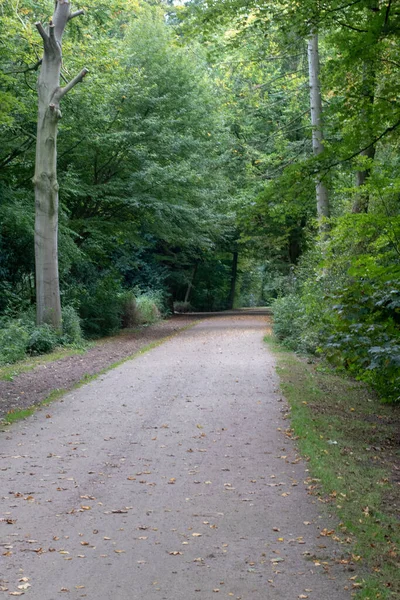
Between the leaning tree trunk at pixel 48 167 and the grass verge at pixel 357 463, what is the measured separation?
309 inches

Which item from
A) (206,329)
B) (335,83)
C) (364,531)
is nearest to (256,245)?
(206,329)

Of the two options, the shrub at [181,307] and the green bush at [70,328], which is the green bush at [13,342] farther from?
the shrub at [181,307]

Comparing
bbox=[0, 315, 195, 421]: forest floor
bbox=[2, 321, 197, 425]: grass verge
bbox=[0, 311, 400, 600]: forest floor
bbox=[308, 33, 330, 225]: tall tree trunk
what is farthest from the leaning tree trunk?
bbox=[308, 33, 330, 225]: tall tree trunk

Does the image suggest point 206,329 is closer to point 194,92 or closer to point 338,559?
point 194,92

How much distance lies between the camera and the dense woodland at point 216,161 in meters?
10.7

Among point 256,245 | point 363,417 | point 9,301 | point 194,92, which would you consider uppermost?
point 194,92

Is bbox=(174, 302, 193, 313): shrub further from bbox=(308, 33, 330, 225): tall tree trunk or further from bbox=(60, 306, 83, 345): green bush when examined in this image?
bbox=(308, 33, 330, 225): tall tree trunk

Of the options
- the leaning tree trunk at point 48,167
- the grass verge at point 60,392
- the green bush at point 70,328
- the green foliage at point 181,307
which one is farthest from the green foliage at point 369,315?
the green foliage at point 181,307

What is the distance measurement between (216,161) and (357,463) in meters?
22.8

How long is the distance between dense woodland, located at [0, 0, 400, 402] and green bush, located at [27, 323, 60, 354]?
54 mm

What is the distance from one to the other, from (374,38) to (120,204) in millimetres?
15378

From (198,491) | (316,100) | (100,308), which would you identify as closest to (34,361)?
(100,308)

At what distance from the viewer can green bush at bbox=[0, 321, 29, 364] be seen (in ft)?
52.5

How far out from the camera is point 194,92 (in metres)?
27.8
